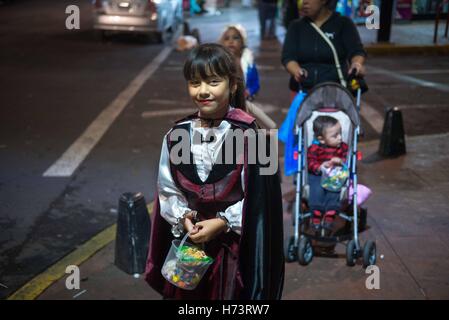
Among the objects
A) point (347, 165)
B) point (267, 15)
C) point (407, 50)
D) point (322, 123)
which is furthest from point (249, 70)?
point (267, 15)

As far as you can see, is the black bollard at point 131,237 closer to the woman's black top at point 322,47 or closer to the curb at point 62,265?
the curb at point 62,265

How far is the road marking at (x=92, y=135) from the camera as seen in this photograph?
23.6ft

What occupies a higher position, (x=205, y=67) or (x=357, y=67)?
(x=205, y=67)

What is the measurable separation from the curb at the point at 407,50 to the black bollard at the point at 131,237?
1183 cm

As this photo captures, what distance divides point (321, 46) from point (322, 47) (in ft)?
0.04

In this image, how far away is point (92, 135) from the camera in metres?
8.51

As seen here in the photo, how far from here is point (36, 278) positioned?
15.4ft

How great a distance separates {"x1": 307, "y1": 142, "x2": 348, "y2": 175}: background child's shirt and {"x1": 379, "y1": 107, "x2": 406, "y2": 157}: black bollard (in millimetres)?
2679

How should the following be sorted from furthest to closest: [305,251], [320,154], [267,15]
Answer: [267,15]
[320,154]
[305,251]

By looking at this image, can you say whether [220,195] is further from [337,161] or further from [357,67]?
[357,67]

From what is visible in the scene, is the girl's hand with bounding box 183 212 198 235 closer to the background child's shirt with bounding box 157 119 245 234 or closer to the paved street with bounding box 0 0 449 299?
the background child's shirt with bounding box 157 119 245 234

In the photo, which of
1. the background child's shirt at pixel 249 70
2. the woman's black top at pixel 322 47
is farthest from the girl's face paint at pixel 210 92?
the background child's shirt at pixel 249 70

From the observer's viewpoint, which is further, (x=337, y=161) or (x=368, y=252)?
(x=337, y=161)

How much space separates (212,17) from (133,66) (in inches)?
478
